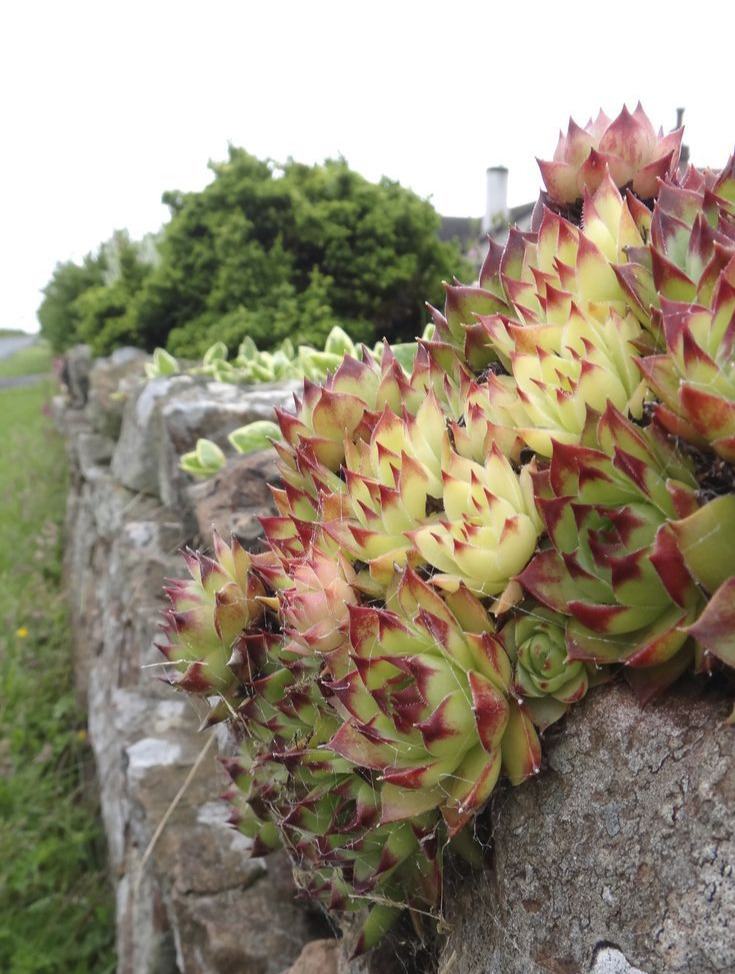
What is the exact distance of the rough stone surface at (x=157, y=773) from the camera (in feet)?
6.21

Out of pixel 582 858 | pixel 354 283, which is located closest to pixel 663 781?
pixel 582 858

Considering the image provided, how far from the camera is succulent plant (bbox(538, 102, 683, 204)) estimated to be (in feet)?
3.93

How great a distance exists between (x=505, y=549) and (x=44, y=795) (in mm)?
3559

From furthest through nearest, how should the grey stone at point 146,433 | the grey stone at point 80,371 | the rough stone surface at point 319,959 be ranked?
the grey stone at point 80,371
the grey stone at point 146,433
the rough stone surface at point 319,959

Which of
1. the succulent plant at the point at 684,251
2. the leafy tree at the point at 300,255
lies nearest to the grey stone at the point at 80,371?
the leafy tree at the point at 300,255

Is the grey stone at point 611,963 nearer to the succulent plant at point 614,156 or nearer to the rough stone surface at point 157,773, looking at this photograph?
the rough stone surface at point 157,773

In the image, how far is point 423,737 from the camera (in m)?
0.86

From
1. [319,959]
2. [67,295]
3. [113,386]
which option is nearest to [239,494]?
[319,959]

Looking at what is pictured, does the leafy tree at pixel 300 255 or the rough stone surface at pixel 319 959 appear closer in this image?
the rough stone surface at pixel 319 959

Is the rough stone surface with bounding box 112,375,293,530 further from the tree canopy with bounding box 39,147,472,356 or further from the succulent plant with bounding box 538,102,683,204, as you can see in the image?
the succulent plant with bounding box 538,102,683,204

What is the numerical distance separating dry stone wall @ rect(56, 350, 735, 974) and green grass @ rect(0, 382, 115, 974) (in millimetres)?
280

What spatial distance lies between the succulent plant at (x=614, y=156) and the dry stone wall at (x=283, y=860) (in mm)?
747

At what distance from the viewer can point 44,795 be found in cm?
378

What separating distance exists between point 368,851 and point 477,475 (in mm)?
525
